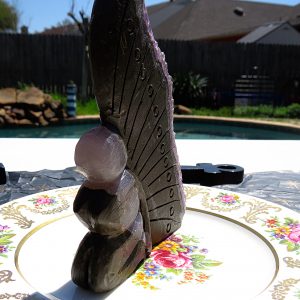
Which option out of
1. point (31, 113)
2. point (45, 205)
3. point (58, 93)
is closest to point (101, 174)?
point (45, 205)

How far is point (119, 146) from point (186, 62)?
9649 millimetres

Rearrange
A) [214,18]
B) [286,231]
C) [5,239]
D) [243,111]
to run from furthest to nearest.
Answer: [214,18]
[243,111]
[286,231]
[5,239]

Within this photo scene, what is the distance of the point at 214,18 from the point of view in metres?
20.3

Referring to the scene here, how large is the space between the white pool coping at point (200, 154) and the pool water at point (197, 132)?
3.45 metres

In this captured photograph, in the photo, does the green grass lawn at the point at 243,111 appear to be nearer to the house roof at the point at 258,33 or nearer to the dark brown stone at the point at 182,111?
the dark brown stone at the point at 182,111

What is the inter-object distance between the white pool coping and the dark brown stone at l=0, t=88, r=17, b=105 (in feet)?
12.4

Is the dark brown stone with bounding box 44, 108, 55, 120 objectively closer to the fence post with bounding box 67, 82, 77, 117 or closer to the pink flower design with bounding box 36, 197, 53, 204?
the fence post with bounding box 67, 82, 77, 117

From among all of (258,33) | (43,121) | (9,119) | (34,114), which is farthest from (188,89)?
(258,33)

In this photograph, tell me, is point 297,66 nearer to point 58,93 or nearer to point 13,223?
point 58,93

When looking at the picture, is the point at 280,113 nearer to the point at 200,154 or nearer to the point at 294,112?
the point at 294,112

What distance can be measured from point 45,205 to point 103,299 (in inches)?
29.4

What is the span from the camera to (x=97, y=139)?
3.76ft

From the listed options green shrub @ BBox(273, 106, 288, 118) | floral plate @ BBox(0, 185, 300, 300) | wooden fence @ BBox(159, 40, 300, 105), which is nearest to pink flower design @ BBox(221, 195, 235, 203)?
floral plate @ BBox(0, 185, 300, 300)

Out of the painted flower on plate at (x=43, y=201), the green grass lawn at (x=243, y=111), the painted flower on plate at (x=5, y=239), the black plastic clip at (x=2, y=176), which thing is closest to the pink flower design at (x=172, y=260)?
the painted flower on plate at (x=5, y=239)
